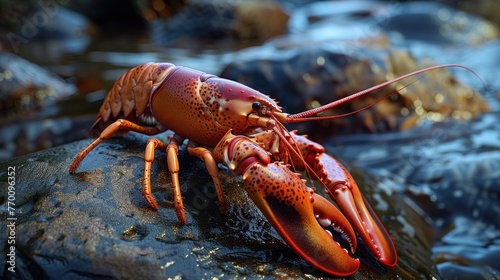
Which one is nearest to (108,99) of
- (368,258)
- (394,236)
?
(368,258)

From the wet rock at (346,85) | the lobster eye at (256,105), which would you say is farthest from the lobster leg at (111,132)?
the wet rock at (346,85)

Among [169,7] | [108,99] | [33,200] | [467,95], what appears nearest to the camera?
[33,200]

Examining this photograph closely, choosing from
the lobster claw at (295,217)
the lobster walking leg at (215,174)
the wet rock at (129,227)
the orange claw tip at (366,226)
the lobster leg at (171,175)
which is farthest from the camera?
the orange claw tip at (366,226)

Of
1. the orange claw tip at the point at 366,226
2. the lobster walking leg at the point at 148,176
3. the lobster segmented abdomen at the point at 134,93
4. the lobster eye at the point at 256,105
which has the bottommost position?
the orange claw tip at the point at 366,226

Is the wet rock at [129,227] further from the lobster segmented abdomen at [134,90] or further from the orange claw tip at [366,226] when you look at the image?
the lobster segmented abdomen at [134,90]

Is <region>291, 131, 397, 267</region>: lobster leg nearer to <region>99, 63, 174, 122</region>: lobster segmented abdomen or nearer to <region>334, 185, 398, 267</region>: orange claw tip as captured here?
<region>334, 185, 398, 267</region>: orange claw tip

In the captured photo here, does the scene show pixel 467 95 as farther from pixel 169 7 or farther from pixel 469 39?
pixel 169 7

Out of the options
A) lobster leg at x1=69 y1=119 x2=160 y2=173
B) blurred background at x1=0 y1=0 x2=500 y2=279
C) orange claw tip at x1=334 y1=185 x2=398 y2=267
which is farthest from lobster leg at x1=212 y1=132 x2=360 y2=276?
blurred background at x1=0 y1=0 x2=500 y2=279
